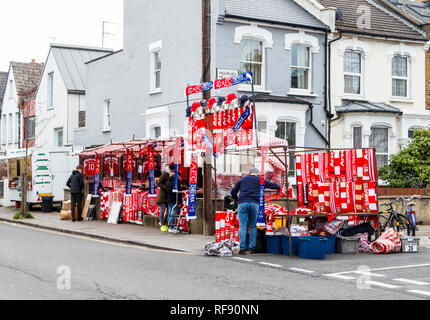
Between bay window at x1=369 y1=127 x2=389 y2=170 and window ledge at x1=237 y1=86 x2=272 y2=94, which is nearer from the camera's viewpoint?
window ledge at x1=237 y1=86 x2=272 y2=94

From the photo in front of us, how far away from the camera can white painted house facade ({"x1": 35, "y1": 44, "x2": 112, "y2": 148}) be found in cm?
3575

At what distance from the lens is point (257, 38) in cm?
2458

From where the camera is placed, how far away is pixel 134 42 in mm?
29031

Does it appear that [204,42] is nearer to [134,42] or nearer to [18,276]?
→ [18,276]

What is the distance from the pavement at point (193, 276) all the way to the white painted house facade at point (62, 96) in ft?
68.7

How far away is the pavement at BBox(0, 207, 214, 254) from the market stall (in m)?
0.70

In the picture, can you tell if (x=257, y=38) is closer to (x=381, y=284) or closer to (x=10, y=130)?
(x=381, y=284)

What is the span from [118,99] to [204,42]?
43.9 ft

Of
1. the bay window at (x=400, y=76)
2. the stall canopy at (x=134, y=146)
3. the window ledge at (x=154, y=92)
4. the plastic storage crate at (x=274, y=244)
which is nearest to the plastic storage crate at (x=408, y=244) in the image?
the plastic storage crate at (x=274, y=244)

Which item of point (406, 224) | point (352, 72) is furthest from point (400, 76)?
point (406, 224)

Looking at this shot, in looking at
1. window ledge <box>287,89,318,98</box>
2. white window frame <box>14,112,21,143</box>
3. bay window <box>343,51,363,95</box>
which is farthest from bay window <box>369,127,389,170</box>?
white window frame <box>14,112,21,143</box>

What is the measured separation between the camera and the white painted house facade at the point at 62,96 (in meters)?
35.8

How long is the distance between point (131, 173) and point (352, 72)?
397 inches

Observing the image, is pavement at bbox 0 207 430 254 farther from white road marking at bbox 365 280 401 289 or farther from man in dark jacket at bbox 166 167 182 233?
white road marking at bbox 365 280 401 289
